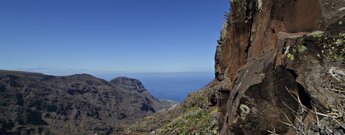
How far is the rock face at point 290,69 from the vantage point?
34.8 feet

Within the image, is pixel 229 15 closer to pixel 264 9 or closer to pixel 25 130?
pixel 264 9

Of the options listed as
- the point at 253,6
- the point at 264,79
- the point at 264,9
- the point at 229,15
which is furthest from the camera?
the point at 229,15

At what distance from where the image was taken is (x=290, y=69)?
11.9 m

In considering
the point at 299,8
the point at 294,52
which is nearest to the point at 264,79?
the point at 294,52

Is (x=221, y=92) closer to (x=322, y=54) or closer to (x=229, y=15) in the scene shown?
(x=229, y=15)

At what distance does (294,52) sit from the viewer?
1184 cm

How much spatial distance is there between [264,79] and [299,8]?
3.29 m

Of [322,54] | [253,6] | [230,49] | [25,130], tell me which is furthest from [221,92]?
[25,130]

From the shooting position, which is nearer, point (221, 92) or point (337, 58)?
point (337, 58)

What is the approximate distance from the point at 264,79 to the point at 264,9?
5226mm

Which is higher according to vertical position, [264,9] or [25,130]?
[264,9]

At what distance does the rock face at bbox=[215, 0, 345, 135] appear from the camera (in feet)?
34.8

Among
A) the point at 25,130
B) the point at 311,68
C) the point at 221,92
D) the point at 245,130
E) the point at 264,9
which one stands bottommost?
the point at 25,130

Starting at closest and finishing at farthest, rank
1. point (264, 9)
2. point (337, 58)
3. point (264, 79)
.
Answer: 1. point (337, 58)
2. point (264, 79)
3. point (264, 9)
